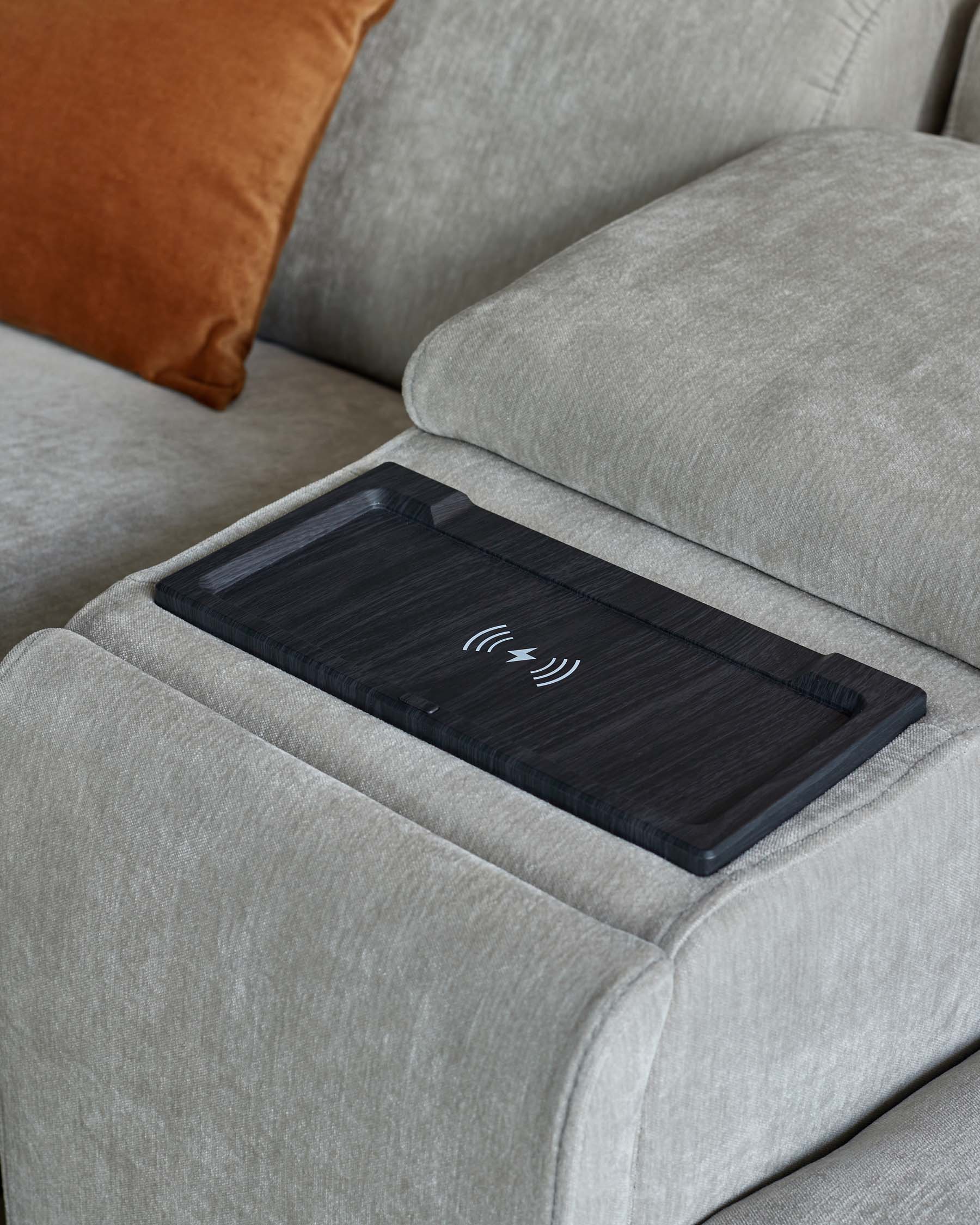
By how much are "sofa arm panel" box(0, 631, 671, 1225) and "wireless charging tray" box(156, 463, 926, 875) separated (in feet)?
0.23

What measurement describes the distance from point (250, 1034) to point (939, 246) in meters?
0.74

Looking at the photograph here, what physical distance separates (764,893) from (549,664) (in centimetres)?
21

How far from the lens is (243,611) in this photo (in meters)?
0.89

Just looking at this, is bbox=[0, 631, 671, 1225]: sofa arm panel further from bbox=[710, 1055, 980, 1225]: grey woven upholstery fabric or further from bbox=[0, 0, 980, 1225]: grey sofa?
bbox=[710, 1055, 980, 1225]: grey woven upholstery fabric

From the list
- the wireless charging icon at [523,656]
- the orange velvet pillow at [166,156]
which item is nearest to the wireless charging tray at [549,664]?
the wireless charging icon at [523,656]

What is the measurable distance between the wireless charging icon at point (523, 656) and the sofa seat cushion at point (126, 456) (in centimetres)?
42

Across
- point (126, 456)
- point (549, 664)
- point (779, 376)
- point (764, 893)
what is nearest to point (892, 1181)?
point (764, 893)

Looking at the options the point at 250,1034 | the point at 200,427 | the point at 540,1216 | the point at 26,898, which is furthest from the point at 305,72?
the point at 540,1216

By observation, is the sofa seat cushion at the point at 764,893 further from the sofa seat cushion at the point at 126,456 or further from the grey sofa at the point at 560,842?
the sofa seat cushion at the point at 126,456

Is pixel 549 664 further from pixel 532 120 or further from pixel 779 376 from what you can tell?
pixel 532 120

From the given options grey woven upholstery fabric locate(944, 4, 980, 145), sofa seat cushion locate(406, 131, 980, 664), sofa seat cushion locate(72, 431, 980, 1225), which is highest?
grey woven upholstery fabric locate(944, 4, 980, 145)

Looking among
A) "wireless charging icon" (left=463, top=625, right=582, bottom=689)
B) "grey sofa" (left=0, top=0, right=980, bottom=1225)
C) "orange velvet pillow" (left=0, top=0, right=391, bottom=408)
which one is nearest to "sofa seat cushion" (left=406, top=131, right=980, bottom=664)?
"grey sofa" (left=0, top=0, right=980, bottom=1225)

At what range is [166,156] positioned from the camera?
1391mm

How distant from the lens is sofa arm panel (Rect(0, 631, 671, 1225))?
66 cm
